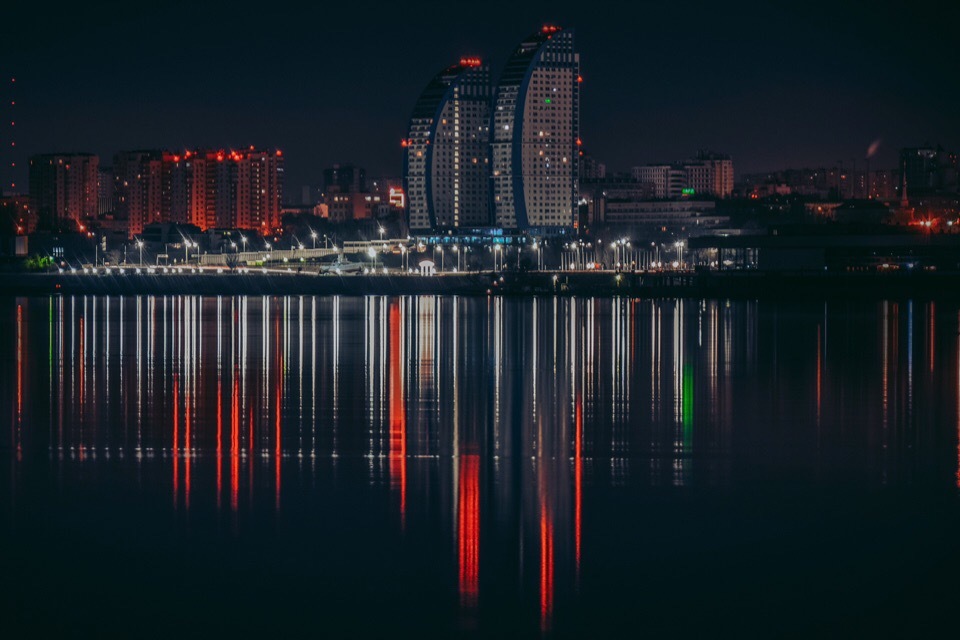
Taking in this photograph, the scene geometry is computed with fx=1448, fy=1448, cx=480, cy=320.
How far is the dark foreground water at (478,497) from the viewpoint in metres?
7.90

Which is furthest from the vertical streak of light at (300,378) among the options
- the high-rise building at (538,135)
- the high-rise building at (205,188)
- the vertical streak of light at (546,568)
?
the high-rise building at (205,188)

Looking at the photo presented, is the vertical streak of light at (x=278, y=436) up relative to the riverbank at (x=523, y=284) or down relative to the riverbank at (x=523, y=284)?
down

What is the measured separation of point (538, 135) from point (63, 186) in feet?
160

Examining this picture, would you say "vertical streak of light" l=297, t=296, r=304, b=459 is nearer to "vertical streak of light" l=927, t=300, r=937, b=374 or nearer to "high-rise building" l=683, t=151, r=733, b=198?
"vertical streak of light" l=927, t=300, r=937, b=374

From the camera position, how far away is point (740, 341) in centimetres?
2806

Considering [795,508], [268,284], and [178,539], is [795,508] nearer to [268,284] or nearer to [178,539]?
[178,539]

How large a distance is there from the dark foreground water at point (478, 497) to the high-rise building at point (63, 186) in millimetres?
104330

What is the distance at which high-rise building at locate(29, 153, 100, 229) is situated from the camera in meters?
122

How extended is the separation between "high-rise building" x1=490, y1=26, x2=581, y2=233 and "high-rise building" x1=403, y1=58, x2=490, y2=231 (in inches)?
161

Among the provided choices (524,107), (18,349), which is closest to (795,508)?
(18,349)

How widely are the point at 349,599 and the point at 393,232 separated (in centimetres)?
10155

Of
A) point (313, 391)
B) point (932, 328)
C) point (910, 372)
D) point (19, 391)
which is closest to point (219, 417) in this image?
point (313, 391)

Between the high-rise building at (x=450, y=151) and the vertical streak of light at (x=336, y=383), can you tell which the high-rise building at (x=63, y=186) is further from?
the vertical streak of light at (x=336, y=383)

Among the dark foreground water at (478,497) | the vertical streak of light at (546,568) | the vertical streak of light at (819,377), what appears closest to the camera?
the vertical streak of light at (546,568)
